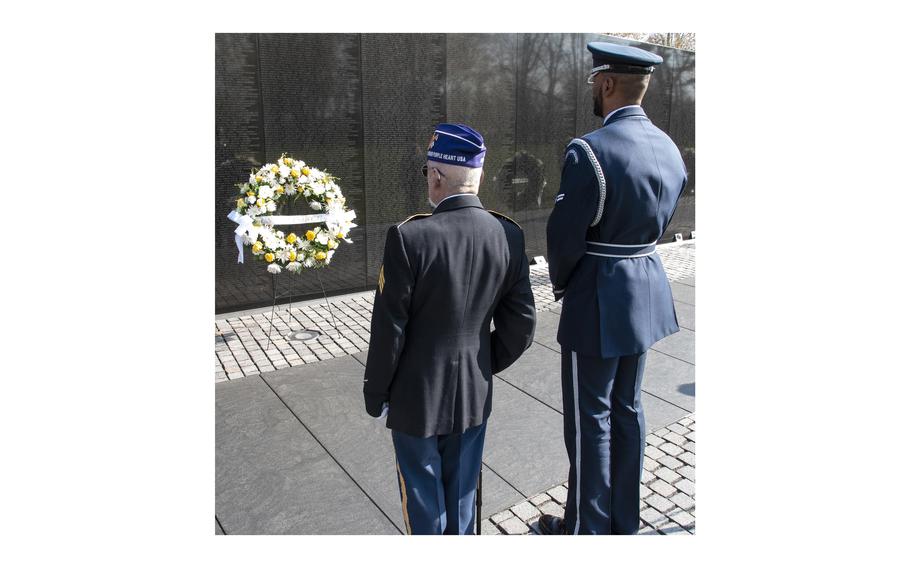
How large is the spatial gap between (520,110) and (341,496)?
6.65m

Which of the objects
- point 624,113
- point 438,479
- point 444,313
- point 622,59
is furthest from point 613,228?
point 438,479

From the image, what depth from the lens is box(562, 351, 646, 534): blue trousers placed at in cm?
294

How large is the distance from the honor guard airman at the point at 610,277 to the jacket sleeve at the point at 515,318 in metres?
0.33

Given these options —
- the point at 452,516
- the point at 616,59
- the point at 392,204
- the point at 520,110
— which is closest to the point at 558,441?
the point at 452,516

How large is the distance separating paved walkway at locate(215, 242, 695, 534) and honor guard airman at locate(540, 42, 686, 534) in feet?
1.48

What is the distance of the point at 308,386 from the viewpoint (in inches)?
199

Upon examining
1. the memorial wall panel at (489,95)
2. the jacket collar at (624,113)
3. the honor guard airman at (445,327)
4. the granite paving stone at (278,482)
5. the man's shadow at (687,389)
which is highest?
the memorial wall panel at (489,95)

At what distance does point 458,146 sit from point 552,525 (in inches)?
75.7

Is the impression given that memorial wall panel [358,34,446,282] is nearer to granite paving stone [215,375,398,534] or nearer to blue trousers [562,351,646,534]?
granite paving stone [215,375,398,534]

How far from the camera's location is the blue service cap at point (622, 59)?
Answer: 9.26 feet

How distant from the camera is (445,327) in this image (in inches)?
98.5

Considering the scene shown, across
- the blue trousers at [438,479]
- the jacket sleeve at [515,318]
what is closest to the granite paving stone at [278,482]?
the blue trousers at [438,479]

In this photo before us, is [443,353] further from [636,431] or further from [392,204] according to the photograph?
[392,204]

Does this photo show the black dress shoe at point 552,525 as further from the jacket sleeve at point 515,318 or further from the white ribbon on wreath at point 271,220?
the white ribbon on wreath at point 271,220
